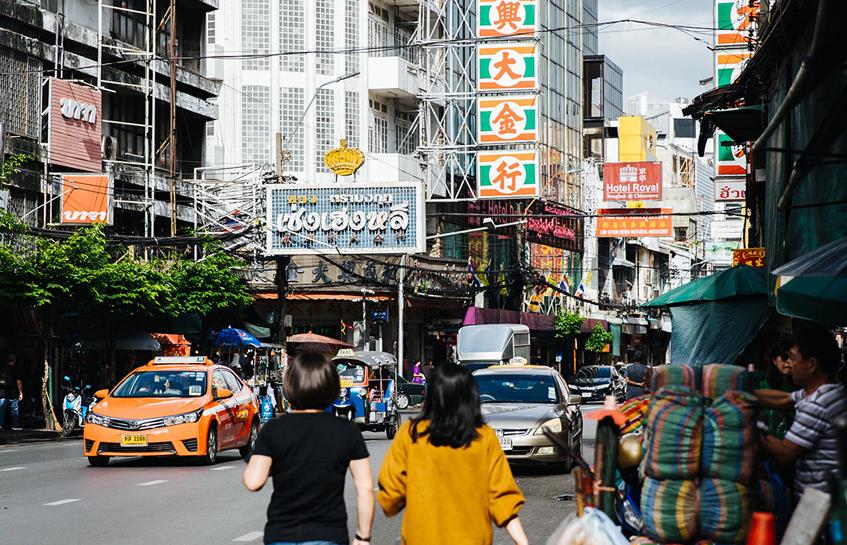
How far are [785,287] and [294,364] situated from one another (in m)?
5.18

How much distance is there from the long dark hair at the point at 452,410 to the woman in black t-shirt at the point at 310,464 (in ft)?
1.22

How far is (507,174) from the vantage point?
4575 cm

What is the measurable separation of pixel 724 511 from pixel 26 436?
2579 cm

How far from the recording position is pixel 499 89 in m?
45.4

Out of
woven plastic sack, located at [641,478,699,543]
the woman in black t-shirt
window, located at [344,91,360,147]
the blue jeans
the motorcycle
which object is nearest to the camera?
the woman in black t-shirt

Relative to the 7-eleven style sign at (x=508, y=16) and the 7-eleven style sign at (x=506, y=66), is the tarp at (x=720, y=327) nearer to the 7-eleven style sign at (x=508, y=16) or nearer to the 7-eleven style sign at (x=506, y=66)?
the 7-eleven style sign at (x=506, y=66)

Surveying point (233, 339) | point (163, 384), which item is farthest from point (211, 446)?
point (233, 339)

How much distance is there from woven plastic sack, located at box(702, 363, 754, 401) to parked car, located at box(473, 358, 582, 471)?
1150cm

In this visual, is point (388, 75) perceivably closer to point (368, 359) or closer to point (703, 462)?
point (368, 359)

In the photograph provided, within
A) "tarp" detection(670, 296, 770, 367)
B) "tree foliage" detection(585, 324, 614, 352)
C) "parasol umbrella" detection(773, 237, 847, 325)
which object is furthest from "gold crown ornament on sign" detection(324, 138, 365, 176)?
"parasol umbrella" detection(773, 237, 847, 325)

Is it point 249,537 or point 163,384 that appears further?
point 163,384

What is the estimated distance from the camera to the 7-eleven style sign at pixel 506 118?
45.2 metres

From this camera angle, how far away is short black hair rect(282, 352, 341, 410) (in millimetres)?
6324

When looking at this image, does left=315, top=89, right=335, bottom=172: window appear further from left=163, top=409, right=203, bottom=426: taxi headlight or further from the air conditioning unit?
left=163, top=409, right=203, bottom=426: taxi headlight
